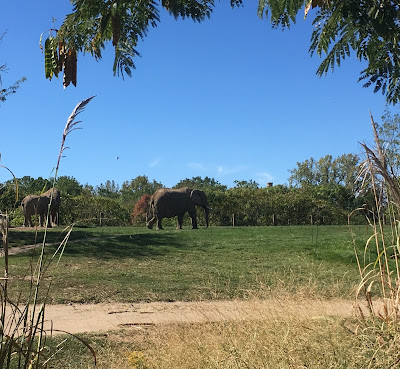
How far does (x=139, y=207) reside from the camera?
40.7 metres

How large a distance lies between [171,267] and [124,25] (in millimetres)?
8020

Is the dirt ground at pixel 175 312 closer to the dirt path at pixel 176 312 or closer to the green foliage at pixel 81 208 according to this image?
the dirt path at pixel 176 312

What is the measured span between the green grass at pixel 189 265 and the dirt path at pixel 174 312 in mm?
408

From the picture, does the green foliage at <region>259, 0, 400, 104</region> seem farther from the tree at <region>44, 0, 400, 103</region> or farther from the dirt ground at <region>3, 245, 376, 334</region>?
the dirt ground at <region>3, 245, 376, 334</region>

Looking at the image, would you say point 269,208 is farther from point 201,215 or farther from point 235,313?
point 235,313

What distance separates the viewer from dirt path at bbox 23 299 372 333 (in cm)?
517

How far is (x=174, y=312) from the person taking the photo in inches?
301

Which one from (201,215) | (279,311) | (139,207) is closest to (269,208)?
(201,215)

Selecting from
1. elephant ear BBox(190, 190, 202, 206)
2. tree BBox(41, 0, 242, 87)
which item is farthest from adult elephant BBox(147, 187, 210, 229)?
tree BBox(41, 0, 242, 87)

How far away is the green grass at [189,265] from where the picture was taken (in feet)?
29.6

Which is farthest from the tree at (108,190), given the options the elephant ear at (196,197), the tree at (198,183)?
the elephant ear at (196,197)

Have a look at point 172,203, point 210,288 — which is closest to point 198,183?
point 172,203

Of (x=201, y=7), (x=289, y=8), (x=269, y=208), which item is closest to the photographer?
(x=289, y=8)

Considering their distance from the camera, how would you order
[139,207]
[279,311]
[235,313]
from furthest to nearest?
1. [139,207]
2. [235,313]
3. [279,311]
